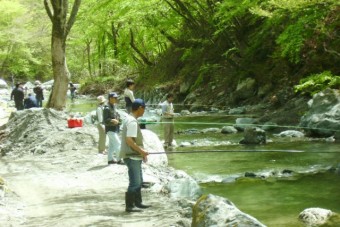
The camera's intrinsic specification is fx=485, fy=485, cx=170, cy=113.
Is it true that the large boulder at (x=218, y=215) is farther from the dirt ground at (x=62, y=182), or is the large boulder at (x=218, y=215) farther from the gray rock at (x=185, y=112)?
the gray rock at (x=185, y=112)

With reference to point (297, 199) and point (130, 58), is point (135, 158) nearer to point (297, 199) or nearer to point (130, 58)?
point (297, 199)

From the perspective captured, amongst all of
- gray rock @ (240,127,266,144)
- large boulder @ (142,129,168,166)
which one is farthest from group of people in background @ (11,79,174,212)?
gray rock @ (240,127,266,144)

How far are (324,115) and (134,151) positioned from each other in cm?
869

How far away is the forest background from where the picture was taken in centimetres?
1519

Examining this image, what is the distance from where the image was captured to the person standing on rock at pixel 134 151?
6.38m

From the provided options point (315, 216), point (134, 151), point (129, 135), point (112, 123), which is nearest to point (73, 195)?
point (134, 151)

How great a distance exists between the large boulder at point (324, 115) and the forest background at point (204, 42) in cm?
68

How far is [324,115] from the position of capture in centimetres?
1369

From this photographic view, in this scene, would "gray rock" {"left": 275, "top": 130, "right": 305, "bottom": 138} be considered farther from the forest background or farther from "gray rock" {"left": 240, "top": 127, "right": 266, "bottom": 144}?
the forest background

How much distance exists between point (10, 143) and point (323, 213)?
379 inches

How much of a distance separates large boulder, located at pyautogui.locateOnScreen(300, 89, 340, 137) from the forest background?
0.68 meters

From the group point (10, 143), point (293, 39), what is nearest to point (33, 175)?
point (10, 143)

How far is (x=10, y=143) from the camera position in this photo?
13695 millimetres

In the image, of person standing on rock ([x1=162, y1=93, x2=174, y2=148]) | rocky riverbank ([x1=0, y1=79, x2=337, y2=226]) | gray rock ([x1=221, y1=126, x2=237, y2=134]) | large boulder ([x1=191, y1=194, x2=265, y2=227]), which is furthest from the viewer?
gray rock ([x1=221, y1=126, x2=237, y2=134])
